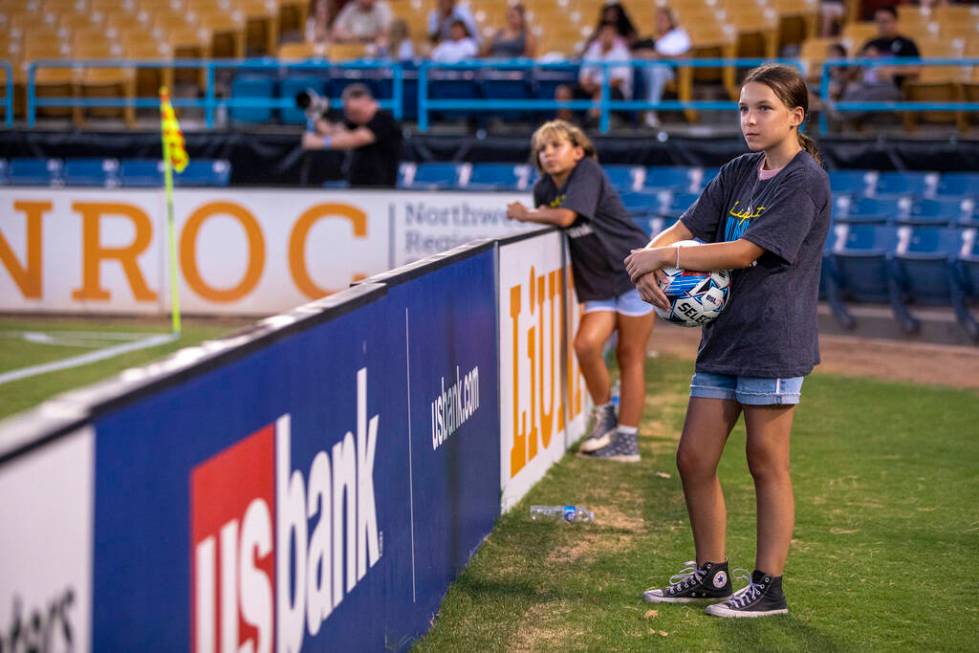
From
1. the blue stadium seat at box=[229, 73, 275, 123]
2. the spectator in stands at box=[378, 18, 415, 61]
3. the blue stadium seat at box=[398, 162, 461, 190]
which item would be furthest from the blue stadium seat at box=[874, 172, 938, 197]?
the blue stadium seat at box=[229, 73, 275, 123]

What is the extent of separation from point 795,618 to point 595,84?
12.9m

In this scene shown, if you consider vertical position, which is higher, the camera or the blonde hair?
the camera

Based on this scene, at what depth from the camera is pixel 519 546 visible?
Result: 19.7 feet

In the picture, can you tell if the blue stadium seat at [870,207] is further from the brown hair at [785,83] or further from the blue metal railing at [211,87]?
the brown hair at [785,83]

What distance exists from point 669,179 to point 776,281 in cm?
1162

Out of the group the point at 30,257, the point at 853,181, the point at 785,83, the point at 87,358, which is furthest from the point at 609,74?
the point at 785,83

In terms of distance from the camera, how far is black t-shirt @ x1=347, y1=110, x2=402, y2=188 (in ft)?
44.9

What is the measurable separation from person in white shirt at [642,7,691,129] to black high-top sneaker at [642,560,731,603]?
12.2 m

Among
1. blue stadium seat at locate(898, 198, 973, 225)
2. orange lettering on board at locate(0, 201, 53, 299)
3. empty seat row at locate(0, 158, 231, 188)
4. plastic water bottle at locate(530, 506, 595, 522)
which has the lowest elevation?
plastic water bottle at locate(530, 506, 595, 522)

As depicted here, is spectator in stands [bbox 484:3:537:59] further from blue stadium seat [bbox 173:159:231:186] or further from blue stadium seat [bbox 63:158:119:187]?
blue stadium seat [bbox 63:158:119:187]

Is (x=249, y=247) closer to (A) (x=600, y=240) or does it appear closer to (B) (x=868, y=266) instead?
(B) (x=868, y=266)

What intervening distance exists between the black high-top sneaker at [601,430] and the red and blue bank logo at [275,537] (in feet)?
13.3

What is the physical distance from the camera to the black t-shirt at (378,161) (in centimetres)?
1369

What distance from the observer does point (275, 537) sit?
3.24 m
